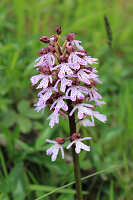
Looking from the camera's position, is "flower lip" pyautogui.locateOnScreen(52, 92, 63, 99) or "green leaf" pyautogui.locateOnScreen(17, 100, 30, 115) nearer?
"flower lip" pyautogui.locateOnScreen(52, 92, 63, 99)

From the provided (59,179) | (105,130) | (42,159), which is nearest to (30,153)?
(42,159)

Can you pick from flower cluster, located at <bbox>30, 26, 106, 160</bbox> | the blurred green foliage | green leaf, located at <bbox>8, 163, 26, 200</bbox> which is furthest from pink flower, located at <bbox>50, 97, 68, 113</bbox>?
green leaf, located at <bbox>8, 163, 26, 200</bbox>

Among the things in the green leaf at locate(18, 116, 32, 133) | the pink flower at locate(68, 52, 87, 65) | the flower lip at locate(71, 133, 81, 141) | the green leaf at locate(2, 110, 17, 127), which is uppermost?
the pink flower at locate(68, 52, 87, 65)

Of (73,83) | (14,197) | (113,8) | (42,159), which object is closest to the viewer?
(73,83)

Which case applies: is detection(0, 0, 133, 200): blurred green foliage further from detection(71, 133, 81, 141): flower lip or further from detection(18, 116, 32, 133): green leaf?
detection(71, 133, 81, 141): flower lip

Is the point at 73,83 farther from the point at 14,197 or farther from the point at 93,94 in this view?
the point at 14,197

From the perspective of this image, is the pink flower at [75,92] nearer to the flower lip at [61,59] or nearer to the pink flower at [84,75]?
the pink flower at [84,75]

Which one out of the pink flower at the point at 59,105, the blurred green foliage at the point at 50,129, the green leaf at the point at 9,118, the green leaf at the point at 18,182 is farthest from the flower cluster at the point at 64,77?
the green leaf at the point at 9,118
